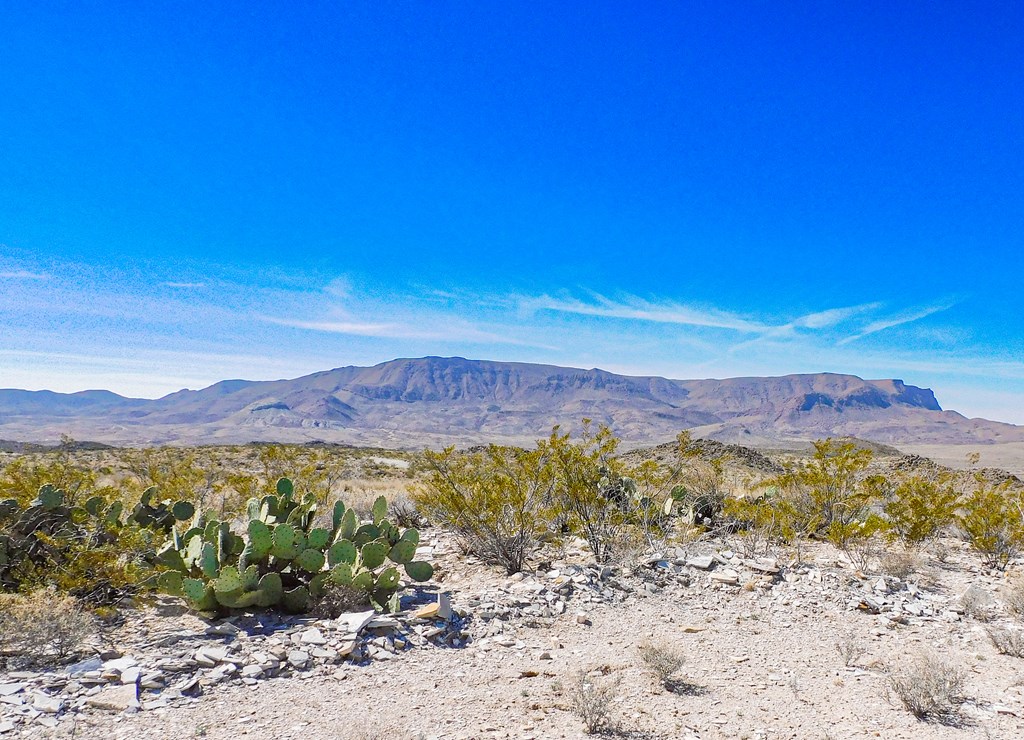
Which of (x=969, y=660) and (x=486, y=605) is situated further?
(x=486, y=605)

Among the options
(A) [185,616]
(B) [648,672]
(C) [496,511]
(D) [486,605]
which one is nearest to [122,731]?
(A) [185,616]

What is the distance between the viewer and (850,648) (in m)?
6.03

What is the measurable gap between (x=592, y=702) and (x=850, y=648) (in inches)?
119

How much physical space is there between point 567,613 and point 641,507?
3.96 metres

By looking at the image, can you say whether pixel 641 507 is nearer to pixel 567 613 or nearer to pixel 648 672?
pixel 567 613

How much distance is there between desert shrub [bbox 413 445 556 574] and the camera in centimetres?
868

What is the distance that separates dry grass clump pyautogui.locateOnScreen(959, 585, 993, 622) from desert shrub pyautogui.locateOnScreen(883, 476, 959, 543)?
2257mm

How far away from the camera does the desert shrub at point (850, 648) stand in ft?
19.7

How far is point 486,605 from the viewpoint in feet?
23.2

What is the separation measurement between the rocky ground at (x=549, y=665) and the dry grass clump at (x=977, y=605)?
2 cm

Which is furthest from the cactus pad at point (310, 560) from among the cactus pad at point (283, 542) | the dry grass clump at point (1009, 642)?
the dry grass clump at point (1009, 642)

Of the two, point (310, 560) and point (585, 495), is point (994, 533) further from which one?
point (310, 560)

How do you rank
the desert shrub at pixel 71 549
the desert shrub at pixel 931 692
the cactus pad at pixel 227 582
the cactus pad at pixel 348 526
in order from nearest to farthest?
the desert shrub at pixel 931 692, the cactus pad at pixel 227 582, the desert shrub at pixel 71 549, the cactus pad at pixel 348 526

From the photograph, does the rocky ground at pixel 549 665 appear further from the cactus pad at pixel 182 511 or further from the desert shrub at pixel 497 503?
the cactus pad at pixel 182 511
